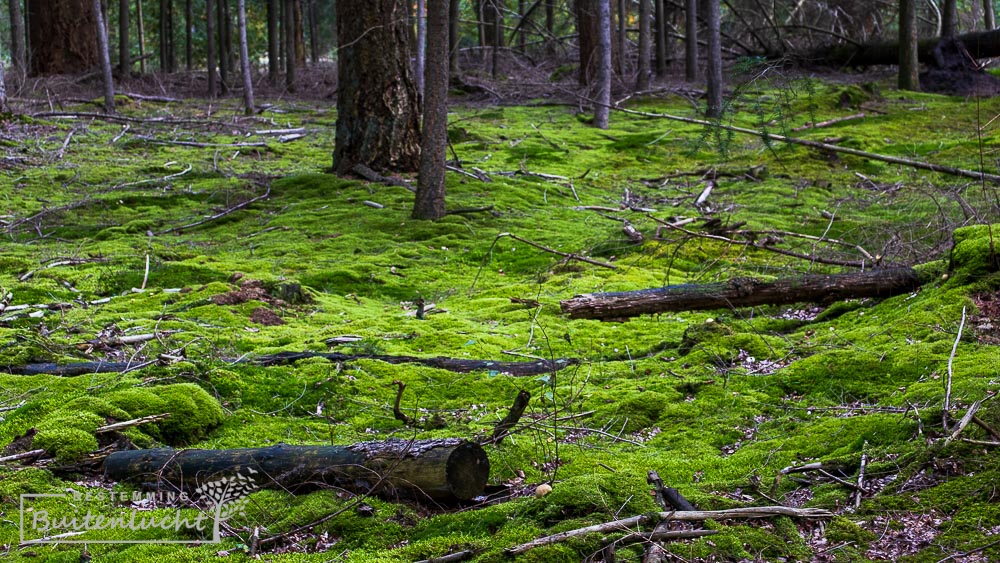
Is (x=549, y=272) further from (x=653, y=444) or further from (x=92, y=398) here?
(x=92, y=398)

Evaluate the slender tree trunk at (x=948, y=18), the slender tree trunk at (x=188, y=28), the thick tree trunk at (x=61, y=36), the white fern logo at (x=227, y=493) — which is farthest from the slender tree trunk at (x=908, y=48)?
the thick tree trunk at (x=61, y=36)

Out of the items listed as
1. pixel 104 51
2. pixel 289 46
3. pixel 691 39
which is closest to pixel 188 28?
pixel 289 46

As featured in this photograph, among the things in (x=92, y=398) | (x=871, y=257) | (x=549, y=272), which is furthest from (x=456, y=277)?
(x=92, y=398)

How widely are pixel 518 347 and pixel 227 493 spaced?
279 centimetres

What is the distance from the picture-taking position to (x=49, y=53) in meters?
21.2

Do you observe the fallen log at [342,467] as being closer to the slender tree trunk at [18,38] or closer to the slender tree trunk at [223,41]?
the slender tree trunk at [18,38]

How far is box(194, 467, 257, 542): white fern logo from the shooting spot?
334 cm

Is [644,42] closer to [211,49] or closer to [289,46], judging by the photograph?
[289,46]

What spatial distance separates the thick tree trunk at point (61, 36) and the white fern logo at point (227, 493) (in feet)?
69.0

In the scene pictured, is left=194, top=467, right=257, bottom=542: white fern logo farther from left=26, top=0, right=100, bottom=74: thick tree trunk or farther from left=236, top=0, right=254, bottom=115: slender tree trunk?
left=26, top=0, right=100, bottom=74: thick tree trunk

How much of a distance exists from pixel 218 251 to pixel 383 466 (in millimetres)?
5924

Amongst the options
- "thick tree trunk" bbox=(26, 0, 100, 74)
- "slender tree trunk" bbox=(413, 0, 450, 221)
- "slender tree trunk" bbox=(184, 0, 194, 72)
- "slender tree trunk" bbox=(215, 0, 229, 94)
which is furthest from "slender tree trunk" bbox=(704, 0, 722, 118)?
"thick tree trunk" bbox=(26, 0, 100, 74)

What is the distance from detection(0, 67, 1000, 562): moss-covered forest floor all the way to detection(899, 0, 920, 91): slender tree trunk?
21.2 ft

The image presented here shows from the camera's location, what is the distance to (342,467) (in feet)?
11.6
